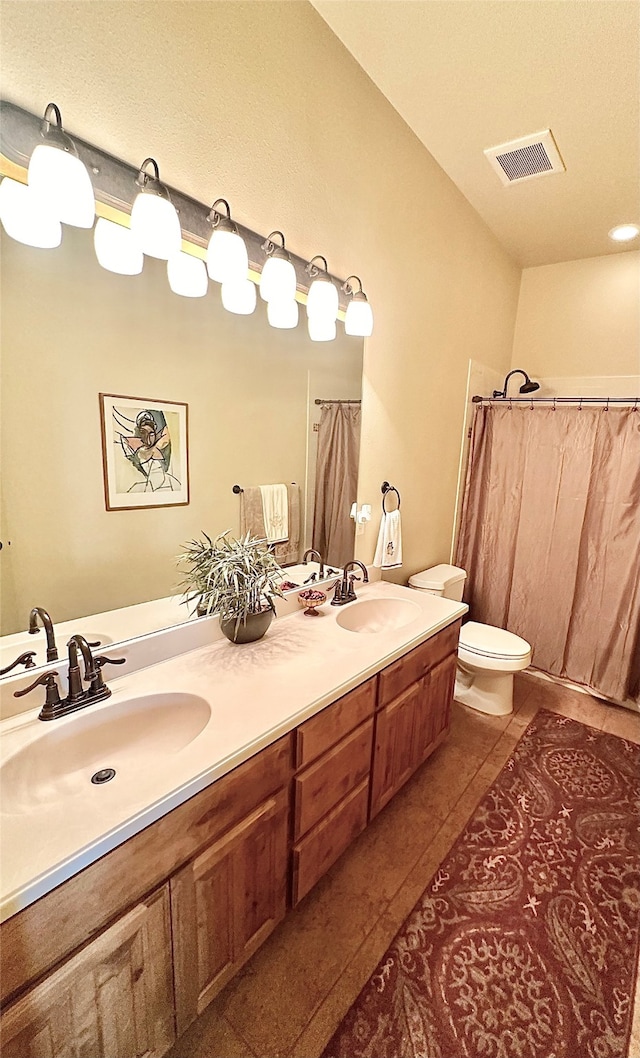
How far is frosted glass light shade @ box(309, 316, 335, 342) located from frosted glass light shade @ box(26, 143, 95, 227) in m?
0.87

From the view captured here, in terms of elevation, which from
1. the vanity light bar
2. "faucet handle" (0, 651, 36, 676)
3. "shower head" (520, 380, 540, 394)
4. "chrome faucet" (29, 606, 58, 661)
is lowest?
"faucet handle" (0, 651, 36, 676)

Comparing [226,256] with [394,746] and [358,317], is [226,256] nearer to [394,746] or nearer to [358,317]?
[358,317]

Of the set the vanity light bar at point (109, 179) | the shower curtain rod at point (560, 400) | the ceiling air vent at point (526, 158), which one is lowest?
the shower curtain rod at point (560, 400)

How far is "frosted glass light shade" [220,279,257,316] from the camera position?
4.56ft

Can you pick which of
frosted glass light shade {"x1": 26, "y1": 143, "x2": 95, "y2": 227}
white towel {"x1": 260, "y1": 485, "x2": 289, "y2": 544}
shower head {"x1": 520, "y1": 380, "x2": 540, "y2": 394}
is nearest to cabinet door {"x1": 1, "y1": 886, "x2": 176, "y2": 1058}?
white towel {"x1": 260, "y1": 485, "x2": 289, "y2": 544}

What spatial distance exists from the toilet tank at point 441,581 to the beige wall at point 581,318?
173cm

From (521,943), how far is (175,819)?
125cm

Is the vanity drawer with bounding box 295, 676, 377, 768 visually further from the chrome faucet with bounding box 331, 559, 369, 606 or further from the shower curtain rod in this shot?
the shower curtain rod

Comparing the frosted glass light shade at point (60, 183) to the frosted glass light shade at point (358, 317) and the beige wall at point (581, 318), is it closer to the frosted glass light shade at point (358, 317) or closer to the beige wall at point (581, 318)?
the frosted glass light shade at point (358, 317)

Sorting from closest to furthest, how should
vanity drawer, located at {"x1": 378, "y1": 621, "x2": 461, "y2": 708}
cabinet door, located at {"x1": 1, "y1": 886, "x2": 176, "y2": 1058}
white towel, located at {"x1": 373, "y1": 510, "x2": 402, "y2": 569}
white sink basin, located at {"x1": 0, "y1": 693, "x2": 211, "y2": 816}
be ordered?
1. cabinet door, located at {"x1": 1, "y1": 886, "x2": 176, "y2": 1058}
2. white sink basin, located at {"x1": 0, "y1": 693, "x2": 211, "y2": 816}
3. vanity drawer, located at {"x1": 378, "y1": 621, "x2": 461, "y2": 708}
4. white towel, located at {"x1": 373, "y1": 510, "x2": 402, "y2": 569}

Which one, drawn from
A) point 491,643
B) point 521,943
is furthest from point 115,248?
point 491,643

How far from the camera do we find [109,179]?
1.06 m

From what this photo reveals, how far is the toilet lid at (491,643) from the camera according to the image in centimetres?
235

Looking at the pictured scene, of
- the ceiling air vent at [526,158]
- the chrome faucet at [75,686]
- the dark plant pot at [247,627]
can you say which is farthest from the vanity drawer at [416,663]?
the ceiling air vent at [526,158]
